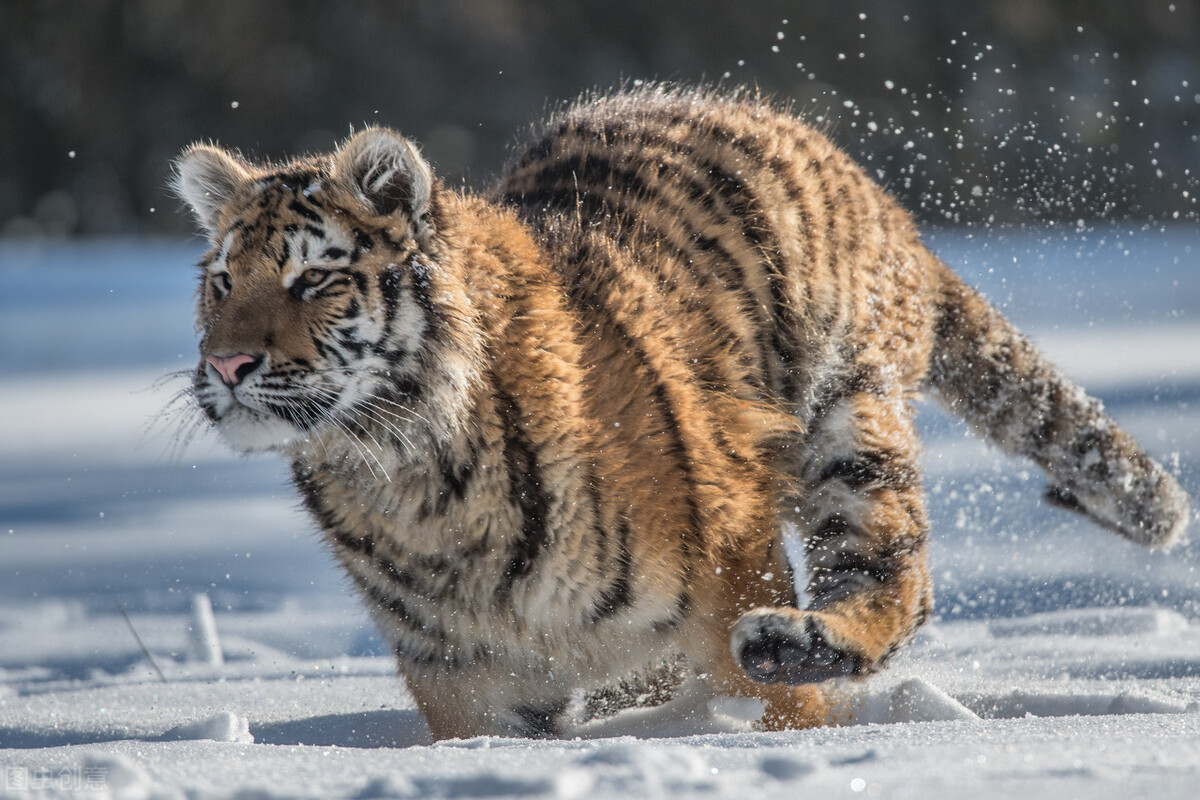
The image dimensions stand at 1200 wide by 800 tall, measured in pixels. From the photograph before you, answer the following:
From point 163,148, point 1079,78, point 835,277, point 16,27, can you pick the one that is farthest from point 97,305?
point 1079,78

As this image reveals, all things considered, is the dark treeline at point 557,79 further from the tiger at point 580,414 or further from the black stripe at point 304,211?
the black stripe at point 304,211

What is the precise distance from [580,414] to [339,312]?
20.0 inches

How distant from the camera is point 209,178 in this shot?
2555 mm

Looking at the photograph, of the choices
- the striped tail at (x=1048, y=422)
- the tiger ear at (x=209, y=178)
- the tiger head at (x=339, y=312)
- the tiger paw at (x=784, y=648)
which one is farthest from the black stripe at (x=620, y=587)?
the striped tail at (x=1048, y=422)

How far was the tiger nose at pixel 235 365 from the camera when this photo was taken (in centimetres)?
217

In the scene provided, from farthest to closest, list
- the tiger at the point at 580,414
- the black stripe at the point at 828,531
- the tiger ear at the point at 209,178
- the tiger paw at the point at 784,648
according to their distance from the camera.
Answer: the black stripe at the point at 828,531, the tiger ear at the point at 209,178, the tiger paw at the point at 784,648, the tiger at the point at 580,414

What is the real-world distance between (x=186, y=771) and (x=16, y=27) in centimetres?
1874

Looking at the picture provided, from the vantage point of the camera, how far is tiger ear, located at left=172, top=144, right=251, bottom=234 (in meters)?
2.54

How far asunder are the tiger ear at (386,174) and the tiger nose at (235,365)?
39 cm

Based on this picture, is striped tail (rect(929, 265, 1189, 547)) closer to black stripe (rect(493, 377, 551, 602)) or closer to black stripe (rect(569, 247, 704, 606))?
black stripe (rect(569, 247, 704, 606))

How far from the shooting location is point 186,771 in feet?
5.56

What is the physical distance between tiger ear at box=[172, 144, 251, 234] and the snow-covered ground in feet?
2.43

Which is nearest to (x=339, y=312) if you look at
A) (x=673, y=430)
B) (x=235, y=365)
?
(x=235, y=365)

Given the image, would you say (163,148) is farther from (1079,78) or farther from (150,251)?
(1079,78)
